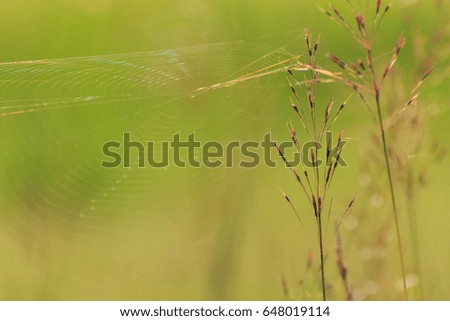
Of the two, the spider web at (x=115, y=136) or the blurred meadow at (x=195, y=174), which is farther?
the spider web at (x=115, y=136)

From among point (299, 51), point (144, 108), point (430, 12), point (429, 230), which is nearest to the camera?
point (299, 51)

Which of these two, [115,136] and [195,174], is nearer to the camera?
[195,174]

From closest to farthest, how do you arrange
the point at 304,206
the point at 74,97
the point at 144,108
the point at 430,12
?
the point at 304,206 < the point at 74,97 < the point at 144,108 < the point at 430,12

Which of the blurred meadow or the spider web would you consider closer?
the blurred meadow

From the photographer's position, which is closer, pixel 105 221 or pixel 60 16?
pixel 105 221

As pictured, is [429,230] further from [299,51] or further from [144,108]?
[144,108]

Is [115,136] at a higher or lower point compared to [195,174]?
higher

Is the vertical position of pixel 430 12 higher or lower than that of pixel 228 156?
higher

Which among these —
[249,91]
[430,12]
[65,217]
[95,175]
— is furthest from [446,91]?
[65,217]
